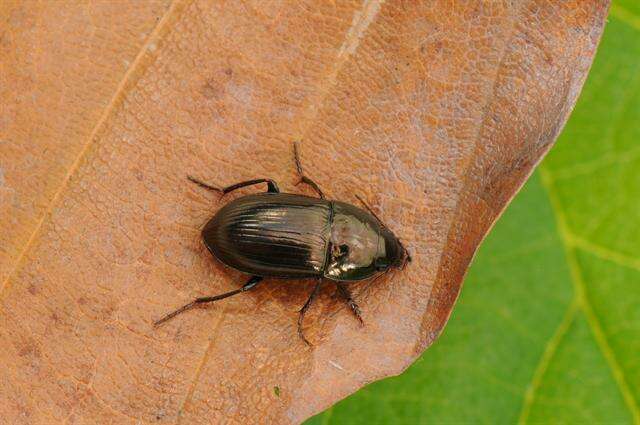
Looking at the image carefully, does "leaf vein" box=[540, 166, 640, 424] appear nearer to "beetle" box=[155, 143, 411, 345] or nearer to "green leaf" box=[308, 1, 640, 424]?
"green leaf" box=[308, 1, 640, 424]

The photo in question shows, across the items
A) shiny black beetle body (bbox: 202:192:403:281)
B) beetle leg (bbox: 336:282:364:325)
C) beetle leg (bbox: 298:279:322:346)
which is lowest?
beetle leg (bbox: 298:279:322:346)

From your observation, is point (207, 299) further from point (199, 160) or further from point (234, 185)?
point (199, 160)

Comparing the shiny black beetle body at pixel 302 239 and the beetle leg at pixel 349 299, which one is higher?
the shiny black beetle body at pixel 302 239

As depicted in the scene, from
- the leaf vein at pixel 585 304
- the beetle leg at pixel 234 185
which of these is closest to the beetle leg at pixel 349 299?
the beetle leg at pixel 234 185

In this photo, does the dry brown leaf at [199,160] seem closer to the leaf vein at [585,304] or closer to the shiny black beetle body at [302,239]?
the shiny black beetle body at [302,239]

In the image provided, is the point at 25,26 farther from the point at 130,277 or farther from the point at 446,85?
the point at 446,85

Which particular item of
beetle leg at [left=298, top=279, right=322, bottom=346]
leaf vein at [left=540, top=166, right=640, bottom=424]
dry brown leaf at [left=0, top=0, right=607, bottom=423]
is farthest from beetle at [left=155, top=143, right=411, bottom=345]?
leaf vein at [left=540, top=166, right=640, bottom=424]
